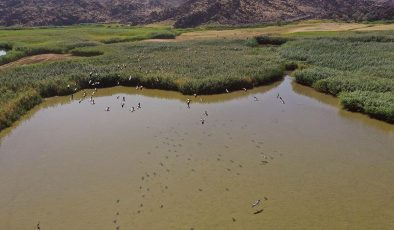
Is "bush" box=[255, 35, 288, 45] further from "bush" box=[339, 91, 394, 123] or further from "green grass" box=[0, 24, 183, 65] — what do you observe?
"bush" box=[339, 91, 394, 123]

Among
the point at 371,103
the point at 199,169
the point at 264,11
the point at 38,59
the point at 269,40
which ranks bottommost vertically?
the point at 264,11

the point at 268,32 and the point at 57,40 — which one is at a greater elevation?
the point at 57,40

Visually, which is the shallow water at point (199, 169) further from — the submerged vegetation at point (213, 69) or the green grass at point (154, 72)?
the green grass at point (154, 72)

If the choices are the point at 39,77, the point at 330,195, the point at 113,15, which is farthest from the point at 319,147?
the point at 113,15

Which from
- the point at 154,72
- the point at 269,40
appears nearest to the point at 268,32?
the point at 269,40

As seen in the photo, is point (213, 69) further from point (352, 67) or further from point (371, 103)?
point (371, 103)

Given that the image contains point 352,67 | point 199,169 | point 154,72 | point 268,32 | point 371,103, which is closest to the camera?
point 199,169

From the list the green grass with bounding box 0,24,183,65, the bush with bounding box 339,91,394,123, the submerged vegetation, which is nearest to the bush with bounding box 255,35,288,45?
the submerged vegetation

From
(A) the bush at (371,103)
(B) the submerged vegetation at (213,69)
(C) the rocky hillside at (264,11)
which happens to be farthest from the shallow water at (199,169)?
(C) the rocky hillside at (264,11)
